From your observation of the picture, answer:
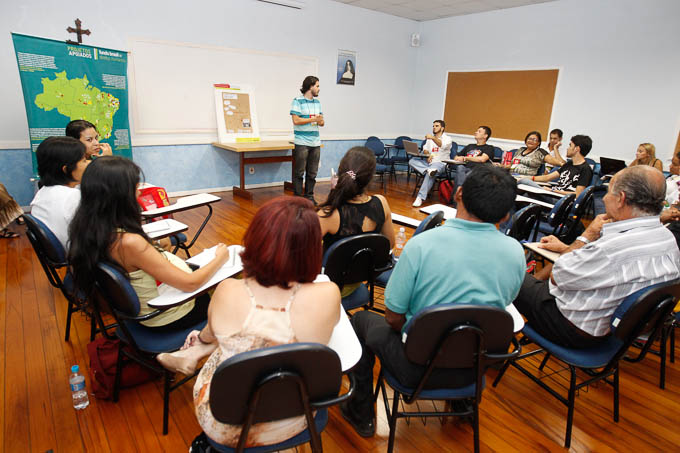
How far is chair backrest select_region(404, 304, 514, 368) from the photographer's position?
48.9 inches

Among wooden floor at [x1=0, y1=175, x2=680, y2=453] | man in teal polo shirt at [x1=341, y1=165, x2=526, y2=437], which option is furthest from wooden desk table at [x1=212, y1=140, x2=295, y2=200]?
man in teal polo shirt at [x1=341, y1=165, x2=526, y2=437]

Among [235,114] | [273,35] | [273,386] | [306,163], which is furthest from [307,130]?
[273,386]

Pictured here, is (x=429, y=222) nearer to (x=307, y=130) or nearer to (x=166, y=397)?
(x=166, y=397)

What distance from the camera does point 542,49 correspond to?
6438 millimetres

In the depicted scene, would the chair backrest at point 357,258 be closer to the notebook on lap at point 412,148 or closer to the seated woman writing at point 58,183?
the seated woman writing at point 58,183

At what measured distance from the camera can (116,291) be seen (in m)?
1.50

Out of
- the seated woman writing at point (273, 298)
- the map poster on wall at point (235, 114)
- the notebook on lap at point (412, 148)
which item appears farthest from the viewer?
the notebook on lap at point (412, 148)

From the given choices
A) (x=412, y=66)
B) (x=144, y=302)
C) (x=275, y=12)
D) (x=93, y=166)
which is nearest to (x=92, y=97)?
(x=275, y=12)

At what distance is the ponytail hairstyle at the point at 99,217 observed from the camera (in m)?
1.50

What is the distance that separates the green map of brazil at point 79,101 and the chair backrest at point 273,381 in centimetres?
442

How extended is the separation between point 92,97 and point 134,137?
34.3 inches

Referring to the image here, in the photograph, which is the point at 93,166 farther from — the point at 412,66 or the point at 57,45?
the point at 412,66

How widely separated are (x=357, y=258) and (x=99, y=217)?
3.68 feet

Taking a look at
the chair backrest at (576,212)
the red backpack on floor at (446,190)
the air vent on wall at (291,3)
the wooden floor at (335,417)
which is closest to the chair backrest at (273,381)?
the wooden floor at (335,417)
